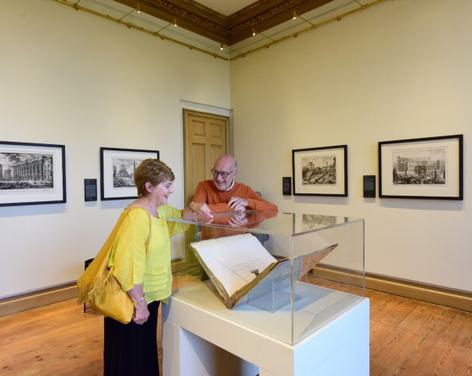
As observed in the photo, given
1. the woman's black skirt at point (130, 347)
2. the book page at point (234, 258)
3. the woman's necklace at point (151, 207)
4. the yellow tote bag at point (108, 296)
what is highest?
the woman's necklace at point (151, 207)

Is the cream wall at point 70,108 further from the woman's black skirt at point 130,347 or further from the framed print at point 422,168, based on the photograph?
the framed print at point 422,168

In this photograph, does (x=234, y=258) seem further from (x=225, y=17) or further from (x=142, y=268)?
(x=225, y=17)

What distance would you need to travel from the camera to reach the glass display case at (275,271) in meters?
1.28

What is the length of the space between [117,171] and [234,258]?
2678mm

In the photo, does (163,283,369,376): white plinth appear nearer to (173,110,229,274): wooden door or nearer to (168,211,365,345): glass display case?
(168,211,365,345): glass display case

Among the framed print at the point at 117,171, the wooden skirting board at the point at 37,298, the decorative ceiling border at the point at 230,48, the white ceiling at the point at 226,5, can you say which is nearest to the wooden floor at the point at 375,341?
the wooden skirting board at the point at 37,298

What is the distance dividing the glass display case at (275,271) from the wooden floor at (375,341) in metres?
1.04

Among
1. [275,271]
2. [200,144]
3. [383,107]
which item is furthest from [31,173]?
[383,107]

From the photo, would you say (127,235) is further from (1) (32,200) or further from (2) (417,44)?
(2) (417,44)

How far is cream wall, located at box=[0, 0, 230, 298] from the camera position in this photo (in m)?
3.11

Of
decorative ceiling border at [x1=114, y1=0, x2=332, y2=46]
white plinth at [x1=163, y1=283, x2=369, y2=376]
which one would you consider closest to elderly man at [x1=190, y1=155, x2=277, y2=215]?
white plinth at [x1=163, y1=283, x2=369, y2=376]

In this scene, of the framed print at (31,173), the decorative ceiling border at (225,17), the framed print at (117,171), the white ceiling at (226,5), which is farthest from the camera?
the white ceiling at (226,5)

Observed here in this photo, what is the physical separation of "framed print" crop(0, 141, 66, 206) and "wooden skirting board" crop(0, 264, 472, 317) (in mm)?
926

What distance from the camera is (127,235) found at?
54.2 inches
